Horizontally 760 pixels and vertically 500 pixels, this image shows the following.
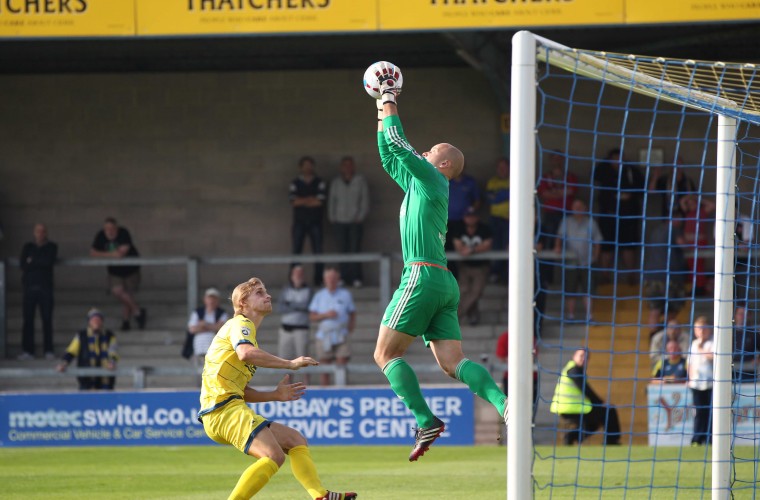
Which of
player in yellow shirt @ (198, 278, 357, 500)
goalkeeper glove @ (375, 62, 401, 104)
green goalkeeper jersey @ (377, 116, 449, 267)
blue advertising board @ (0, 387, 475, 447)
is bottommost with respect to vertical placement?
blue advertising board @ (0, 387, 475, 447)

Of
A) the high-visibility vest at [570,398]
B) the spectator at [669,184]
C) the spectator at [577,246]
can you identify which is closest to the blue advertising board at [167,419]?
the high-visibility vest at [570,398]

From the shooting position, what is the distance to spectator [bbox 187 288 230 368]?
56.5 feet

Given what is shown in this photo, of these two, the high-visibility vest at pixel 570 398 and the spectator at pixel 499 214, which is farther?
the spectator at pixel 499 214

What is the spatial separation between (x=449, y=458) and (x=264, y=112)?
9.57 meters

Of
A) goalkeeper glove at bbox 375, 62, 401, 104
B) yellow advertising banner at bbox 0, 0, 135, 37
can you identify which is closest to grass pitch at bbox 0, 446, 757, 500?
goalkeeper glove at bbox 375, 62, 401, 104

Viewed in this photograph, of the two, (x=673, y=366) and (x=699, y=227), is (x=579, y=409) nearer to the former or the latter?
(x=673, y=366)

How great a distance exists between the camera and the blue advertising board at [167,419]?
1585cm

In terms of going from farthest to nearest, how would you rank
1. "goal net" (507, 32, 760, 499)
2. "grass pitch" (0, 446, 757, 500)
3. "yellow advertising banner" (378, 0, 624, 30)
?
"yellow advertising banner" (378, 0, 624, 30)
"grass pitch" (0, 446, 757, 500)
"goal net" (507, 32, 760, 499)

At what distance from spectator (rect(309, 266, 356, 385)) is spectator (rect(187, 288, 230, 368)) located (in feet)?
4.47

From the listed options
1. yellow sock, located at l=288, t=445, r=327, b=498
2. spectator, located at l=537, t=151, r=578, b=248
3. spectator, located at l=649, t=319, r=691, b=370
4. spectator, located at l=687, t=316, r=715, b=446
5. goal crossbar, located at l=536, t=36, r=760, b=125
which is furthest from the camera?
spectator, located at l=537, t=151, r=578, b=248

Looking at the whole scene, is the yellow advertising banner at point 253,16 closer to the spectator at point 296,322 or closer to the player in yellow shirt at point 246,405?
the spectator at point 296,322

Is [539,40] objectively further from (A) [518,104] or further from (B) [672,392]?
(B) [672,392]

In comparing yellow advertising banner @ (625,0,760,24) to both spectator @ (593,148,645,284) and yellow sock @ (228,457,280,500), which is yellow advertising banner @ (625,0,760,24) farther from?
yellow sock @ (228,457,280,500)

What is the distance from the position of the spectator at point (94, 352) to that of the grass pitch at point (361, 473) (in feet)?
6.10
